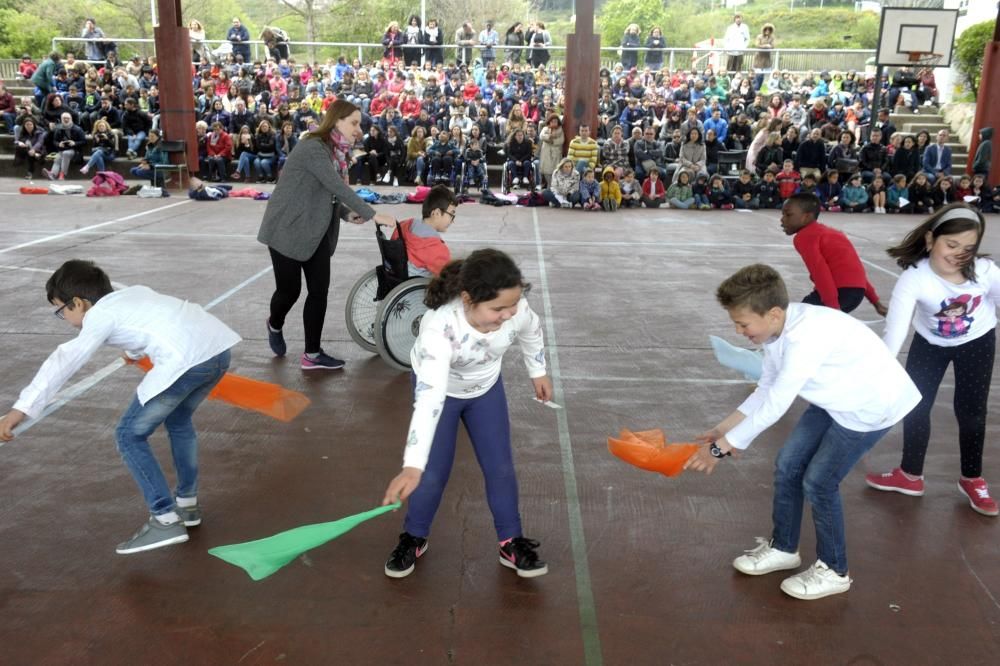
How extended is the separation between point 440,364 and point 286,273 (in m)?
3.13

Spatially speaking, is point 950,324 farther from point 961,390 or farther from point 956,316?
point 961,390

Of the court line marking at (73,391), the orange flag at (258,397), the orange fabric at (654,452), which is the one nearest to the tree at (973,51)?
the orange fabric at (654,452)

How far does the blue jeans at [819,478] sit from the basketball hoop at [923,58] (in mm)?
21068

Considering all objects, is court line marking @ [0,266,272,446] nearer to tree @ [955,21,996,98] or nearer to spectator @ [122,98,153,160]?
spectator @ [122,98,153,160]

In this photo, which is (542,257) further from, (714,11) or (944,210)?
(714,11)

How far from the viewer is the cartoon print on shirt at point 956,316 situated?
3.96 m

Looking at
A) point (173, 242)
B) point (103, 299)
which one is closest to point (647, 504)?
point (103, 299)

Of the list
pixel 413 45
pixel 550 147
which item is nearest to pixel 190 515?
pixel 550 147

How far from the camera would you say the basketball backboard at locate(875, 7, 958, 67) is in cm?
2092

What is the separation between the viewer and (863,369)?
10.5 ft

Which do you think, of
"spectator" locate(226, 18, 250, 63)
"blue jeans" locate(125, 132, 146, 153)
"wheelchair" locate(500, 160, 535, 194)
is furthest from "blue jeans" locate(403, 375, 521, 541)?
"spectator" locate(226, 18, 250, 63)

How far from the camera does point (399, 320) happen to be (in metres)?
6.08

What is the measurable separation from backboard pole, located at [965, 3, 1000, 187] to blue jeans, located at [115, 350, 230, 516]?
20544mm

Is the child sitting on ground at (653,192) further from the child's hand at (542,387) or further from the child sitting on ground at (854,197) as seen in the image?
the child's hand at (542,387)
